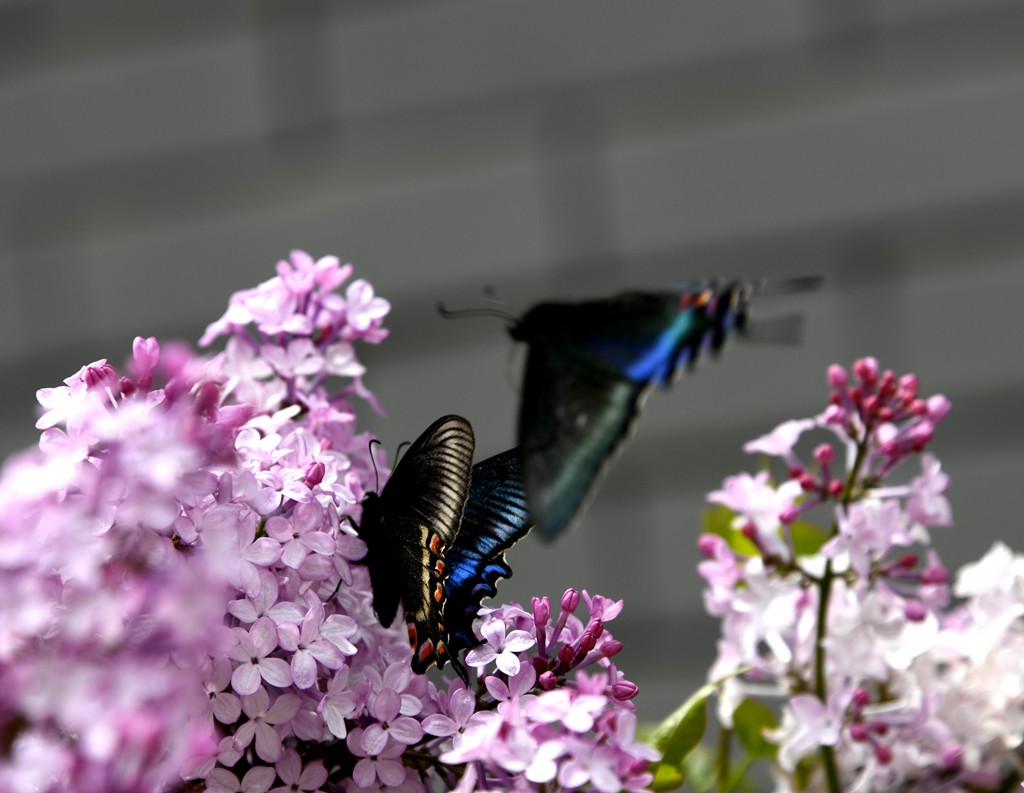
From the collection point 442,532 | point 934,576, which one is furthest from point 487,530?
point 934,576

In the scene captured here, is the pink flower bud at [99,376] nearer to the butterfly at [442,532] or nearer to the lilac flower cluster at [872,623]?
the butterfly at [442,532]

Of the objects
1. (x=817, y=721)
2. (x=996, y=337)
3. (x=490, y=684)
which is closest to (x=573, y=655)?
(x=490, y=684)

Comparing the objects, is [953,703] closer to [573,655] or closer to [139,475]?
[573,655]

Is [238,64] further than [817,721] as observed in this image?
Yes

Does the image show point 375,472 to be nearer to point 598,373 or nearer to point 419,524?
point 419,524

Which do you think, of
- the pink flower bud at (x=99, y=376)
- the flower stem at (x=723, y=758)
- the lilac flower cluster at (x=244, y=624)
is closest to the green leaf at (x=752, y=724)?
the flower stem at (x=723, y=758)

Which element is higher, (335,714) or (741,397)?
(335,714)

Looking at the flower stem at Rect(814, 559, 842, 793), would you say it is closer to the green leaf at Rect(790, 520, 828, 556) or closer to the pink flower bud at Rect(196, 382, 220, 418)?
the green leaf at Rect(790, 520, 828, 556)
